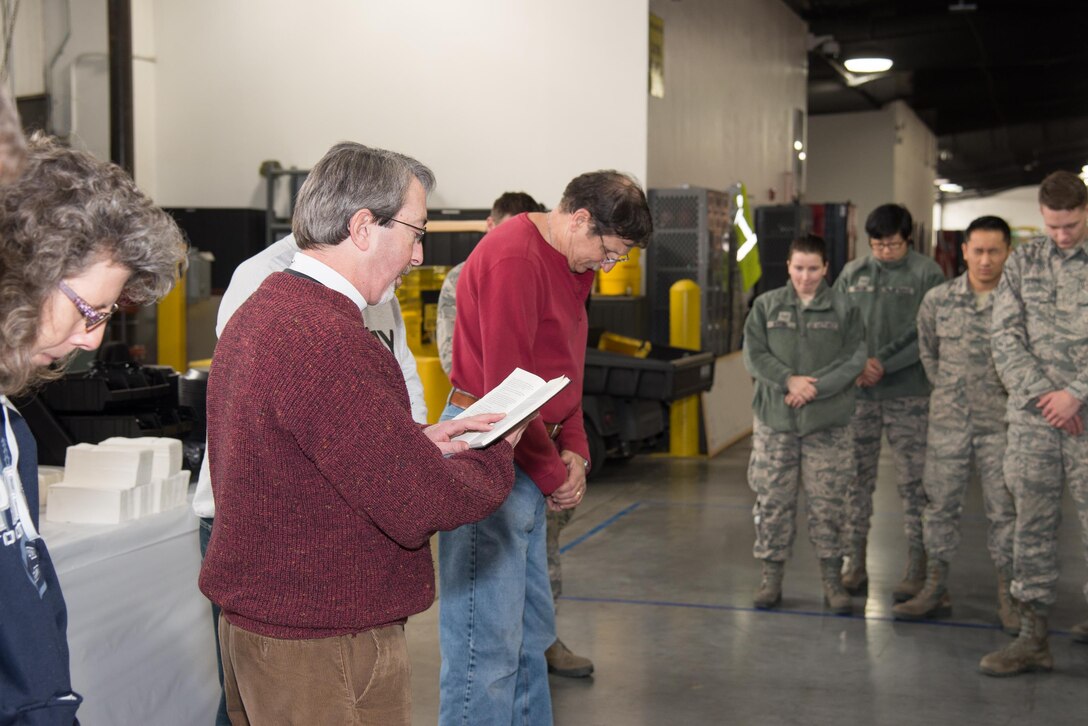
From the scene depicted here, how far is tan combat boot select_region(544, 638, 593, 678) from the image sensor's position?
13.0ft

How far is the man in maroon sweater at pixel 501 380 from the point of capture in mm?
2637

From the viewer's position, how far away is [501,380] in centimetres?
262

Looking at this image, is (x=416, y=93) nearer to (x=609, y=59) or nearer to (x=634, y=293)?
(x=609, y=59)

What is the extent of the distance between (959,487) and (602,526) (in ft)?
7.44

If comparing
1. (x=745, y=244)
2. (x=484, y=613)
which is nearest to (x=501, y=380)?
(x=484, y=613)

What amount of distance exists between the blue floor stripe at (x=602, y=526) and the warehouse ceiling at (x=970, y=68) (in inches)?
359

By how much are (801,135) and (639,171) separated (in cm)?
676

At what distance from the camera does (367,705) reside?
5.74 ft

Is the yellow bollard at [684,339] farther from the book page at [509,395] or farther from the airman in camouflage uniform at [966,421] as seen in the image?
the book page at [509,395]

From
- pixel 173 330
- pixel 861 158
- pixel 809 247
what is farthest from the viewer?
pixel 861 158

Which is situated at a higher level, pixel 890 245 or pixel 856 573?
pixel 890 245

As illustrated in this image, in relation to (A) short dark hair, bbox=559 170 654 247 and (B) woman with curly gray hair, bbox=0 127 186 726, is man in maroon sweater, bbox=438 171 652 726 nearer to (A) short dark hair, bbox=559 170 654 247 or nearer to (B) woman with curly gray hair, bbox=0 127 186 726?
(A) short dark hair, bbox=559 170 654 247

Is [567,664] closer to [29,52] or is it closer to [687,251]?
[687,251]

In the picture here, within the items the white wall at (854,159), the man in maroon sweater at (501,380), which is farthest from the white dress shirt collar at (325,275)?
the white wall at (854,159)
